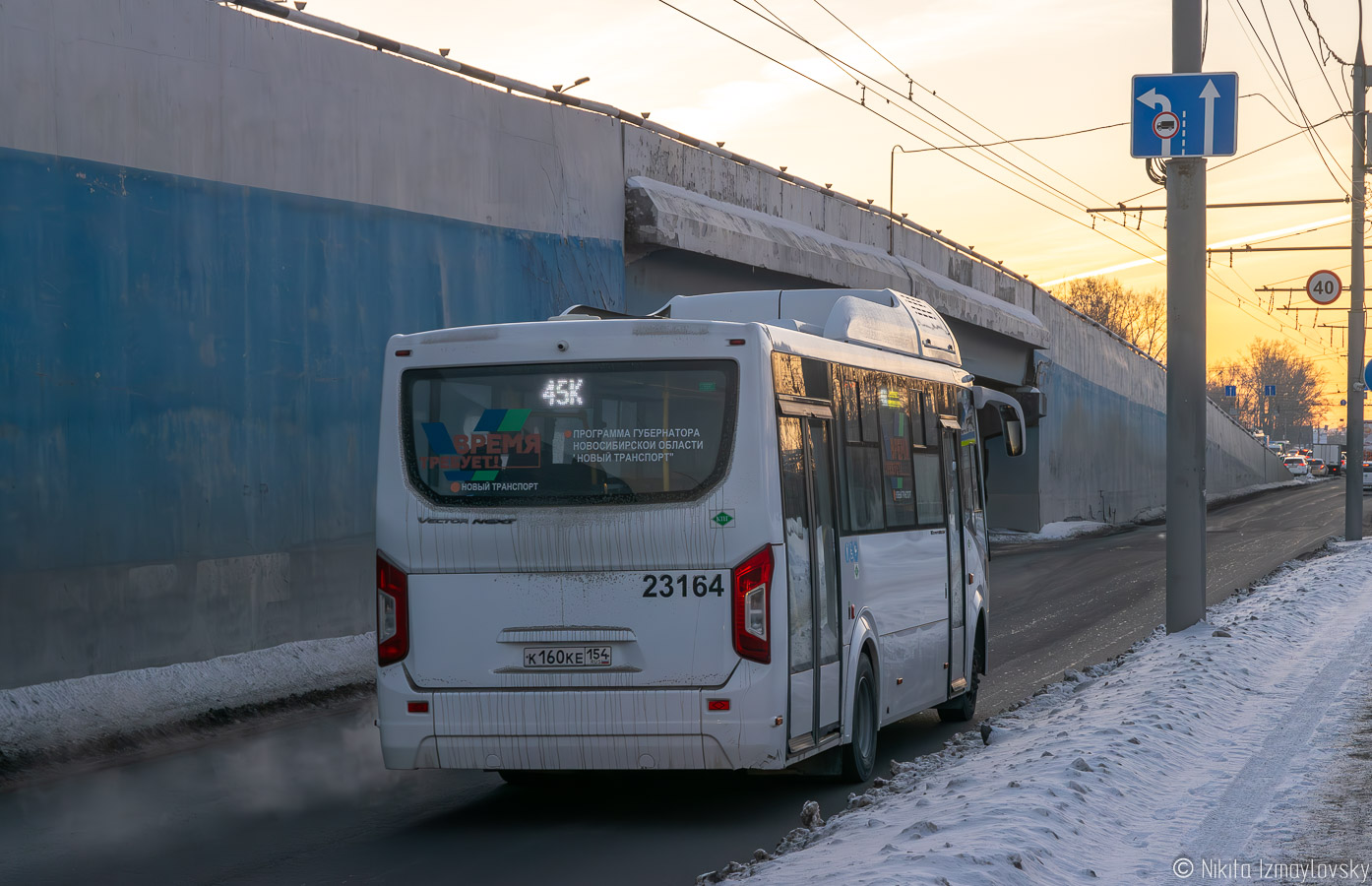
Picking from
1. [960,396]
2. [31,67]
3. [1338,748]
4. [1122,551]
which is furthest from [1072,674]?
[1122,551]

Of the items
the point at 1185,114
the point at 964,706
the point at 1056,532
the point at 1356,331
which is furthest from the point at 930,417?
the point at 1056,532

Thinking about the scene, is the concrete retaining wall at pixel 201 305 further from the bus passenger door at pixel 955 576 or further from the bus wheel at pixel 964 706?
the bus passenger door at pixel 955 576

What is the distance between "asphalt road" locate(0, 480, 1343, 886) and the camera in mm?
7379

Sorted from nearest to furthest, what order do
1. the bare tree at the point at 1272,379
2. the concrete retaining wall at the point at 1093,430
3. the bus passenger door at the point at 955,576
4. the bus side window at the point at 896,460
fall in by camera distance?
the bus side window at the point at 896,460
the bus passenger door at the point at 955,576
the concrete retaining wall at the point at 1093,430
the bare tree at the point at 1272,379

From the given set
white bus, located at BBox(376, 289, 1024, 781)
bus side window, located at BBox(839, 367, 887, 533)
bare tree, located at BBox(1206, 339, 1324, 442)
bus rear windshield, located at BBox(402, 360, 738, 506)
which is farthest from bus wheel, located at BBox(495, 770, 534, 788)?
bare tree, located at BBox(1206, 339, 1324, 442)

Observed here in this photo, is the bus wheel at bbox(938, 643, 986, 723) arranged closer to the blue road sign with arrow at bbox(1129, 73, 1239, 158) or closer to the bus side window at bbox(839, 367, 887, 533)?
the bus side window at bbox(839, 367, 887, 533)

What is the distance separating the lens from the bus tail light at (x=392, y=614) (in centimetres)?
829

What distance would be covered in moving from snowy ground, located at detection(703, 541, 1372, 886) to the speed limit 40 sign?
27894 mm

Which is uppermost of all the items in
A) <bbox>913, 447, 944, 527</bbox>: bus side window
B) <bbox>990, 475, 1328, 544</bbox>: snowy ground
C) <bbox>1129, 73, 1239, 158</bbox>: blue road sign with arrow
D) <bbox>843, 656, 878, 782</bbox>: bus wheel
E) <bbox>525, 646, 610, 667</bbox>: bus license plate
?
<bbox>1129, 73, 1239, 158</bbox>: blue road sign with arrow

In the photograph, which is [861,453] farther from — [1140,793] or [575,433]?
[1140,793]

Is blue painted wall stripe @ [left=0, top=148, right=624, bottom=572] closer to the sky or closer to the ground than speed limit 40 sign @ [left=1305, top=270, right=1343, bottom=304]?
closer to the ground

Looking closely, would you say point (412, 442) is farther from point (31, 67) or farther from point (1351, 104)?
point (1351, 104)

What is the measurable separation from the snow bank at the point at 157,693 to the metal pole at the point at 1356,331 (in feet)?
79.3

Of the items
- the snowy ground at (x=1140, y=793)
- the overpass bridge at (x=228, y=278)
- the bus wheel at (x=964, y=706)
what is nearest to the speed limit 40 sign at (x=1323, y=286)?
the overpass bridge at (x=228, y=278)
